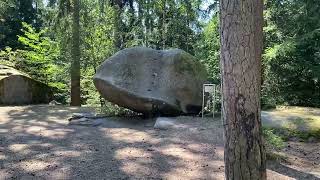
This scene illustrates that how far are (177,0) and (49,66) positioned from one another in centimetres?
688

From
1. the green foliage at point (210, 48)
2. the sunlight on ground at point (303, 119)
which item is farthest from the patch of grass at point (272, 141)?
the green foliage at point (210, 48)

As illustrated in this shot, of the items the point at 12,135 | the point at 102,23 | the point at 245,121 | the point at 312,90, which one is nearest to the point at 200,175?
the point at 245,121

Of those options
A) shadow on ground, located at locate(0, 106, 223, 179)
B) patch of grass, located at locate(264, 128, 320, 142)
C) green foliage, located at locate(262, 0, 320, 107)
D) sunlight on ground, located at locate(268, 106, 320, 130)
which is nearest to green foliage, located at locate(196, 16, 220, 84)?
green foliage, located at locate(262, 0, 320, 107)

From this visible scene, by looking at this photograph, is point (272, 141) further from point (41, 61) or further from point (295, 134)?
point (41, 61)

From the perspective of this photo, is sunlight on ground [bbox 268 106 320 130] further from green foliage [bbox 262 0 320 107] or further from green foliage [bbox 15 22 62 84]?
green foliage [bbox 15 22 62 84]

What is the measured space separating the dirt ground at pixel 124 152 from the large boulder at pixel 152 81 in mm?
517

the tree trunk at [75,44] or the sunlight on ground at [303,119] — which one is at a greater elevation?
the tree trunk at [75,44]

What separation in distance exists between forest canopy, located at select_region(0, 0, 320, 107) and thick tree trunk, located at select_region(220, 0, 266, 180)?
7.14 meters

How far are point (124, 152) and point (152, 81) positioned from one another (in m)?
3.67

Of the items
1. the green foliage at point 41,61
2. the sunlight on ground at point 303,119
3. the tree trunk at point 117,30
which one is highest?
the tree trunk at point 117,30

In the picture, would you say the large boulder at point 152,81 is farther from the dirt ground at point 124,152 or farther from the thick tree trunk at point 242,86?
the thick tree trunk at point 242,86

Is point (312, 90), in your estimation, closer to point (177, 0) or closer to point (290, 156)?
point (290, 156)

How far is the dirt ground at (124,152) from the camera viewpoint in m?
4.99

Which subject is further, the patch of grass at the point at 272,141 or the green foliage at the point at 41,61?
the green foliage at the point at 41,61
